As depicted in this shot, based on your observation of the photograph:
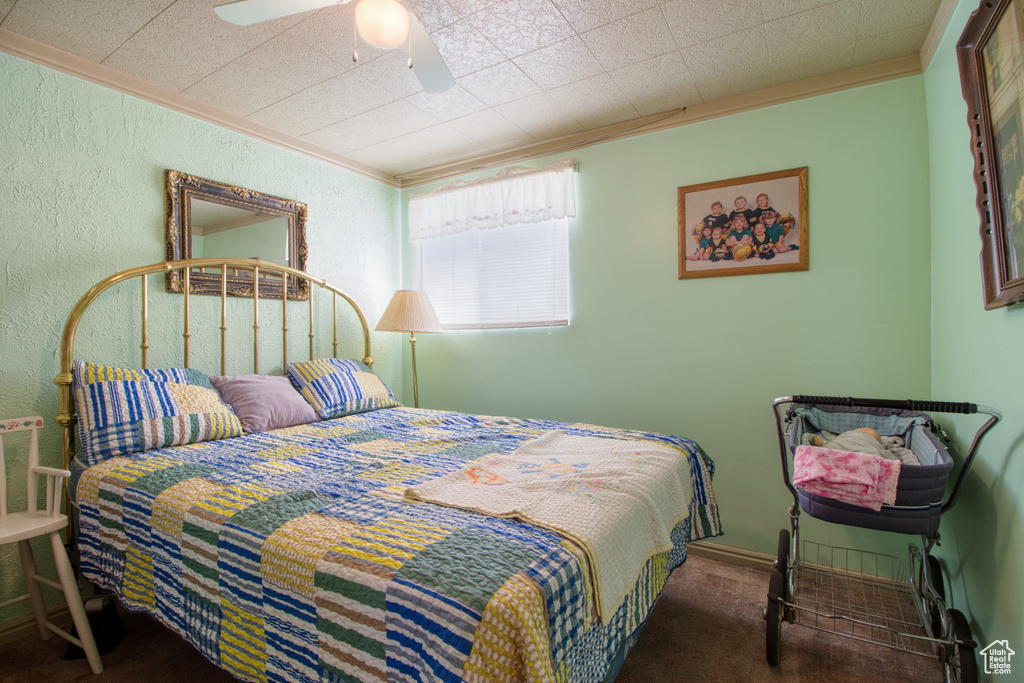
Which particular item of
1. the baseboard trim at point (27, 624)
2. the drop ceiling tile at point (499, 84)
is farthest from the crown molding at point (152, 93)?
the baseboard trim at point (27, 624)

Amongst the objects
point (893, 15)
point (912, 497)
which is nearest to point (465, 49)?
point (893, 15)

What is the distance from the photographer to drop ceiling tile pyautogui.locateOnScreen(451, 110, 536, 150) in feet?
9.15

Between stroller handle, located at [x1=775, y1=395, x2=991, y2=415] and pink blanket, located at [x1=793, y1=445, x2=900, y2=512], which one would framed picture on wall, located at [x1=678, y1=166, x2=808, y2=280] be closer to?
stroller handle, located at [x1=775, y1=395, x2=991, y2=415]

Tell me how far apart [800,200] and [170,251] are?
3155 millimetres

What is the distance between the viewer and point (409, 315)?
10.4 ft

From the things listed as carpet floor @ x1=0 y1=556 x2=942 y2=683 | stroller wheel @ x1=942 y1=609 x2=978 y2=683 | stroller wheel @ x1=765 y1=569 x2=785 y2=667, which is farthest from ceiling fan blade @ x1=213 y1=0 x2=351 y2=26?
stroller wheel @ x1=942 y1=609 x2=978 y2=683

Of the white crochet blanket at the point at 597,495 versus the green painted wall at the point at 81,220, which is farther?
the green painted wall at the point at 81,220

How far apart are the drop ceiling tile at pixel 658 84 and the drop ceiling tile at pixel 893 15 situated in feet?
2.24

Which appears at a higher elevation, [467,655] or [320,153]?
[320,153]

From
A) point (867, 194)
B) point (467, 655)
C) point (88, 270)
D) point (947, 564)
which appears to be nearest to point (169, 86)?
point (88, 270)

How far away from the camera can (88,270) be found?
2.19 meters

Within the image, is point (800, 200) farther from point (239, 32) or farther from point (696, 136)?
point (239, 32)

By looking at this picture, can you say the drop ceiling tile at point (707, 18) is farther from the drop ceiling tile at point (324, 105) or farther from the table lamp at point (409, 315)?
the table lamp at point (409, 315)

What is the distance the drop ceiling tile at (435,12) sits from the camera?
5.89ft
